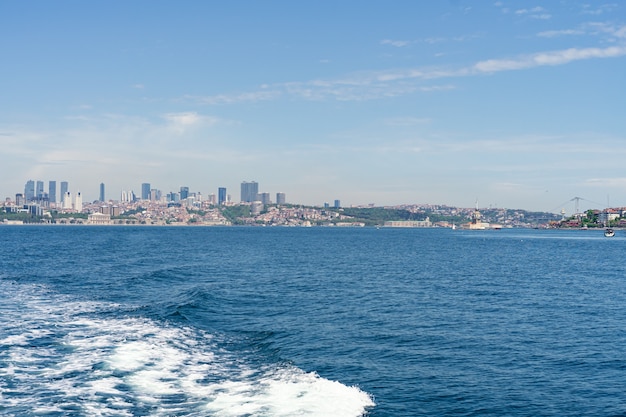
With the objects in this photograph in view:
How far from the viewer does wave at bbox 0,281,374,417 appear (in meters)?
21.3

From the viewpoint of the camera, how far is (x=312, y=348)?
1223 inches

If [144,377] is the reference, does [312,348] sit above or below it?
below

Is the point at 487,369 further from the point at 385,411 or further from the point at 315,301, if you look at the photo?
the point at 315,301

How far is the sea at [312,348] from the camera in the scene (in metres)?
22.2

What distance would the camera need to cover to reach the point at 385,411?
21.3 metres

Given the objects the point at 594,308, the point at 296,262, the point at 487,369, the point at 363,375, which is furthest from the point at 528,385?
the point at 296,262

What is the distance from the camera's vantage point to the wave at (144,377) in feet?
69.9

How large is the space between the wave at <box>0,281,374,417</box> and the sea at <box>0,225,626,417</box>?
10 cm

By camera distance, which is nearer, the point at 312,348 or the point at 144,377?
the point at 144,377

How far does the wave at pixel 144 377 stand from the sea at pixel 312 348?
0.34 feet

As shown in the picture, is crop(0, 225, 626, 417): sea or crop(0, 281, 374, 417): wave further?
crop(0, 225, 626, 417): sea

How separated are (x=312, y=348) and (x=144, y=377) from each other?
9695mm

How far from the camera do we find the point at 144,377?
25219 mm

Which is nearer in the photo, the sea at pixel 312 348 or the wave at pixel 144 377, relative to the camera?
the wave at pixel 144 377
